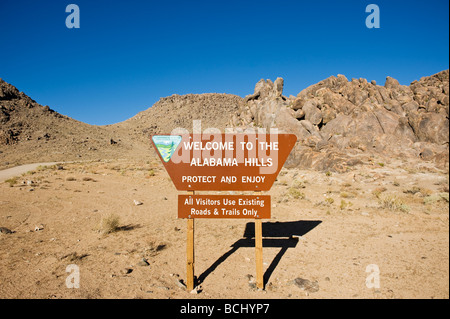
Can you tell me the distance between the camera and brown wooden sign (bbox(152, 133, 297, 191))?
16.4 feet

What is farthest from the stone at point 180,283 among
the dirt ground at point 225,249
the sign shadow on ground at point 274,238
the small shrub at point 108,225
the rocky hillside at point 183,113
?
the rocky hillside at point 183,113

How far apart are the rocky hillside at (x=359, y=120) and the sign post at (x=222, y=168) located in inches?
754

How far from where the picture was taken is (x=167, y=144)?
5.06 meters

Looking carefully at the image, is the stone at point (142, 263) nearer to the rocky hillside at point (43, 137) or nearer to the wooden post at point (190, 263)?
the wooden post at point (190, 263)

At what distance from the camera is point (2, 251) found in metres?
6.43

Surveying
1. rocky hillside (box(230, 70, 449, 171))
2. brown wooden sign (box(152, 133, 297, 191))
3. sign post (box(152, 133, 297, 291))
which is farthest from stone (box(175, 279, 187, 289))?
rocky hillside (box(230, 70, 449, 171))

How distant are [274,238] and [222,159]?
13.0ft

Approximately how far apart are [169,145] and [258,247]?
2.69 metres

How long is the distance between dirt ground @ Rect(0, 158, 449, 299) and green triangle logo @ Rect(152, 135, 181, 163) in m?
2.61

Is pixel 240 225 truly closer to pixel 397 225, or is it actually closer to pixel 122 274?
pixel 122 274

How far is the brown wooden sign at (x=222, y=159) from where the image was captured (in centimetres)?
500

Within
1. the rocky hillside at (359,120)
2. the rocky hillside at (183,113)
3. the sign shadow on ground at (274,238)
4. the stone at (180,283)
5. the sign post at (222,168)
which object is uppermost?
the rocky hillside at (183,113)

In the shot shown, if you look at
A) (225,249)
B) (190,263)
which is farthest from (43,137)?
(190,263)
